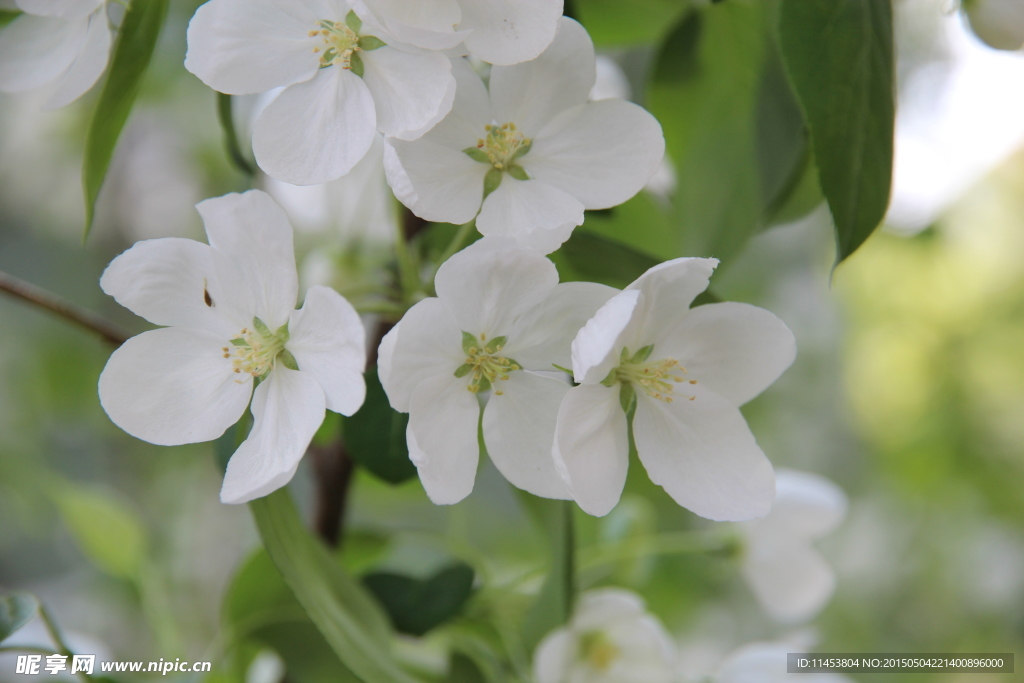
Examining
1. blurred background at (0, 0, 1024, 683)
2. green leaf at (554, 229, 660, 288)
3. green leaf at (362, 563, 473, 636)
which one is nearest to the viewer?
green leaf at (554, 229, 660, 288)

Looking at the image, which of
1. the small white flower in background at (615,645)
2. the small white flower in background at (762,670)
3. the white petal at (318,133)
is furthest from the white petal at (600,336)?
the small white flower in background at (762,670)

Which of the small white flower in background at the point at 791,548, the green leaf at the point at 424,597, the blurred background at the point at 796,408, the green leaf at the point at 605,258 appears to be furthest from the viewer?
the blurred background at the point at 796,408

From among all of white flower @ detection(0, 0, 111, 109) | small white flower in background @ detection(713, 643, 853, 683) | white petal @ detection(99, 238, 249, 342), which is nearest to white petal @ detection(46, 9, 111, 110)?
white flower @ detection(0, 0, 111, 109)

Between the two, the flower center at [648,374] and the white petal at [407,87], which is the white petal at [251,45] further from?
the flower center at [648,374]

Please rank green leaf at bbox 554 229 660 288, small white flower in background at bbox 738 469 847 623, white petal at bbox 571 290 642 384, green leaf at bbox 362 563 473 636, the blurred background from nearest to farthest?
white petal at bbox 571 290 642 384
green leaf at bbox 554 229 660 288
green leaf at bbox 362 563 473 636
small white flower in background at bbox 738 469 847 623
the blurred background

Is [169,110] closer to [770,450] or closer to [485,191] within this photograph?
[485,191]

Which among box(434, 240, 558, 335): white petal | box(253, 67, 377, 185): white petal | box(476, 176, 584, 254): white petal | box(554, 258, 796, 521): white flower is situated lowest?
box(554, 258, 796, 521): white flower

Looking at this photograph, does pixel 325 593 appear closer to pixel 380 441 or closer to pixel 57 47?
pixel 380 441

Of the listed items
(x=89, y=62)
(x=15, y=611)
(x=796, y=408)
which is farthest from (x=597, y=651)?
(x=796, y=408)

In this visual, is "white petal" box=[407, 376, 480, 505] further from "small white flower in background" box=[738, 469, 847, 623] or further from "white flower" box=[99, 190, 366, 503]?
"small white flower in background" box=[738, 469, 847, 623]
